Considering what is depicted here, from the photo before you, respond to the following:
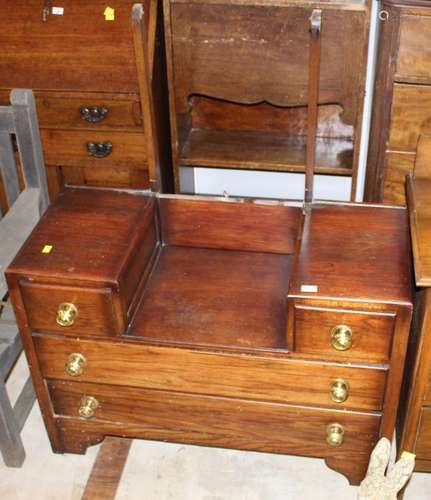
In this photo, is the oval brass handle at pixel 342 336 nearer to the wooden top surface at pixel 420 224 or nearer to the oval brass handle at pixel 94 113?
the wooden top surface at pixel 420 224

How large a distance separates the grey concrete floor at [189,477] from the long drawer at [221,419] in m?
0.14

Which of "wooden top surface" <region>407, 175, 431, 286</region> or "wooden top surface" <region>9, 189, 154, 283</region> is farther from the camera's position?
"wooden top surface" <region>9, 189, 154, 283</region>

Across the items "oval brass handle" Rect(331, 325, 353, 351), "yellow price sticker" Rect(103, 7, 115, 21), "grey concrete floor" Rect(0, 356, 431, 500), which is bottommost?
"grey concrete floor" Rect(0, 356, 431, 500)

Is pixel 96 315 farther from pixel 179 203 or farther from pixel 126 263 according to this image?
pixel 179 203

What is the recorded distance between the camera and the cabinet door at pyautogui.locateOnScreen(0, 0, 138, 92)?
2221 millimetres

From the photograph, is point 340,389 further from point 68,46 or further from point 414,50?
point 68,46

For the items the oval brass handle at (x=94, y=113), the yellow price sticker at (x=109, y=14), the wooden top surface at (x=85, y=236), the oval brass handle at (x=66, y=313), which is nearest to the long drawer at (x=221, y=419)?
the oval brass handle at (x=66, y=313)

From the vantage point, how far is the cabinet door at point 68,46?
222 cm

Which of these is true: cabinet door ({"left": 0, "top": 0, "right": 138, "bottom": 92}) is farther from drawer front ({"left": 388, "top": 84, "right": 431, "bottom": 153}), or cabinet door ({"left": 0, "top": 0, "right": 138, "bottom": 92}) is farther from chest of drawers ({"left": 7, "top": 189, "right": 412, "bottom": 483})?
drawer front ({"left": 388, "top": 84, "right": 431, "bottom": 153})

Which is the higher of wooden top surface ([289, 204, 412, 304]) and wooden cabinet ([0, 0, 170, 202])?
wooden cabinet ([0, 0, 170, 202])

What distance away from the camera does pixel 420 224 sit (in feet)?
5.45

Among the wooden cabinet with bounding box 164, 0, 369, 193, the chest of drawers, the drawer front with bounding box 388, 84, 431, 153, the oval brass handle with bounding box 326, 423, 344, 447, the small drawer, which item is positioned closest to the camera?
the chest of drawers

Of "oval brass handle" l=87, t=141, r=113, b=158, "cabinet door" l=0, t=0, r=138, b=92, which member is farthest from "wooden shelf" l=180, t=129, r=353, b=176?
"cabinet door" l=0, t=0, r=138, b=92

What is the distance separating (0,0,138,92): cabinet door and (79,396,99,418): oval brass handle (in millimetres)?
984
